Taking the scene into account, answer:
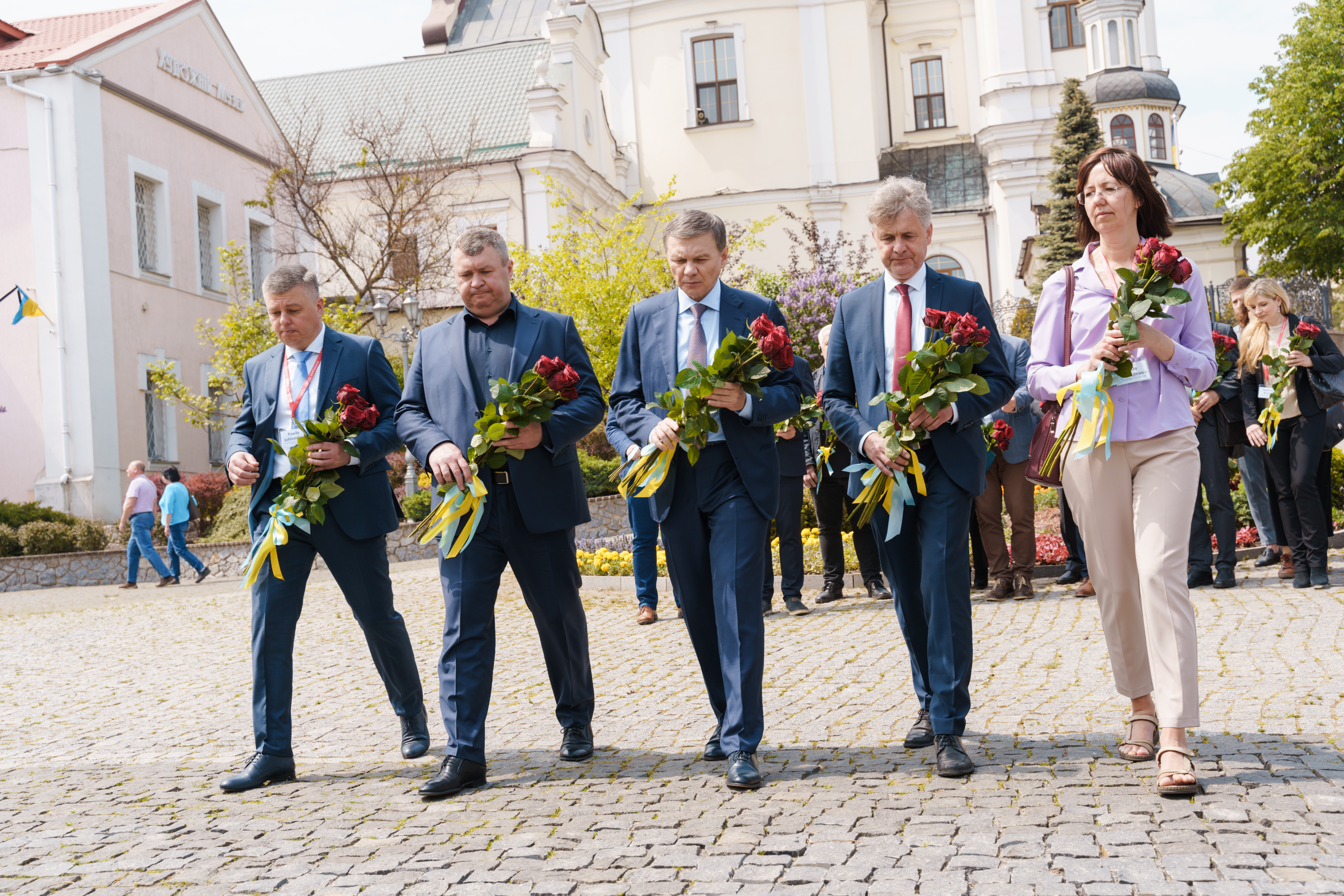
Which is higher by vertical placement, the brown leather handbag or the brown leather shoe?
the brown leather handbag

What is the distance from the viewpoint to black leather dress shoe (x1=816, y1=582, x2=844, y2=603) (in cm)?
1061

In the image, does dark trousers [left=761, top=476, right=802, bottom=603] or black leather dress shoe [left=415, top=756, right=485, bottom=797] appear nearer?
black leather dress shoe [left=415, top=756, right=485, bottom=797]

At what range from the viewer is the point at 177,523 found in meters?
18.4

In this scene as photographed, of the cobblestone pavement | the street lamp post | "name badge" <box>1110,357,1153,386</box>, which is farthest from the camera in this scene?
the street lamp post

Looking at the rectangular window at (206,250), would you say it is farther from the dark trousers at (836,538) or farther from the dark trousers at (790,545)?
the dark trousers at (790,545)

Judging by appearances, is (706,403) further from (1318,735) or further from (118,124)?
(118,124)

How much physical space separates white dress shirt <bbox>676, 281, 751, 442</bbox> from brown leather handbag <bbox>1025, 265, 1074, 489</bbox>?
141 centimetres

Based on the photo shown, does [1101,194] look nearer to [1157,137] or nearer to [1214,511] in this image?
[1214,511]

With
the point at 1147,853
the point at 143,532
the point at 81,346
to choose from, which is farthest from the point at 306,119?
the point at 1147,853

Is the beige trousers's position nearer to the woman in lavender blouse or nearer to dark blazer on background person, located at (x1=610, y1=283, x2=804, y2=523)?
the woman in lavender blouse

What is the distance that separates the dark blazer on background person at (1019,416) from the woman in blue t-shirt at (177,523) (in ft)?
42.3

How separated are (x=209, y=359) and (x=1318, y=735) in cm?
2656

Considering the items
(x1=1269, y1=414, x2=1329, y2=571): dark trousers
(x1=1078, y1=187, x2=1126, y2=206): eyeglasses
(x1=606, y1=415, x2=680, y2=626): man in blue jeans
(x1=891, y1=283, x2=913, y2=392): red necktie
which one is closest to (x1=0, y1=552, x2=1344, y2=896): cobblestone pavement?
(x1=1269, y1=414, x2=1329, y2=571): dark trousers

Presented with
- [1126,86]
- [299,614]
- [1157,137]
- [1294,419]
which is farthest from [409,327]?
[1157,137]
